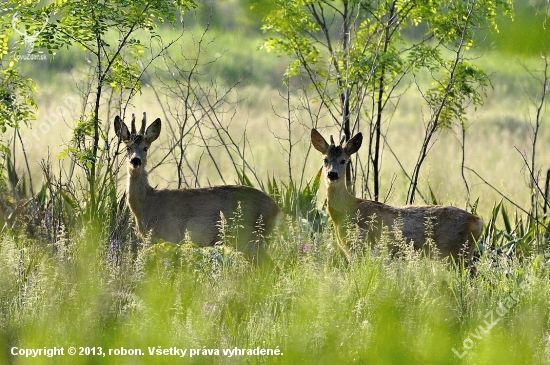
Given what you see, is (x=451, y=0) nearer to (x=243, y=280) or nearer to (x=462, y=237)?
(x=462, y=237)

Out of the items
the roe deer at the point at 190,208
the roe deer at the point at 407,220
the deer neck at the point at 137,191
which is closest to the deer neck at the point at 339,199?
the roe deer at the point at 407,220

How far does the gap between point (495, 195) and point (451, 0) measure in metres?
4.50

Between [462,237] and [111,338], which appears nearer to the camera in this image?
[111,338]

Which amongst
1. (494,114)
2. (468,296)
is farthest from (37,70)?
(468,296)

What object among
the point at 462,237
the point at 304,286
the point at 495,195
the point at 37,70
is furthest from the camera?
the point at 37,70

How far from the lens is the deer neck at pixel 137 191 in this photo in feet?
28.2

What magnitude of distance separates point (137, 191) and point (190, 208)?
0.58m

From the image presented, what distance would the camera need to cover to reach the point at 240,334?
5.36 meters

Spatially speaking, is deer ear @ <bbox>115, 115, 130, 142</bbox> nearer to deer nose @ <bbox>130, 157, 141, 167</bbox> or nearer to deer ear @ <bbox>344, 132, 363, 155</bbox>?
deer nose @ <bbox>130, 157, 141, 167</bbox>

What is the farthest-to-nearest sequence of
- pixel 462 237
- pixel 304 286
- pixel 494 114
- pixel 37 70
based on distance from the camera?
pixel 37 70 → pixel 494 114 → pixel 462 237 → pixel 304 286

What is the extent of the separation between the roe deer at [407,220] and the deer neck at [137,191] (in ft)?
6.16

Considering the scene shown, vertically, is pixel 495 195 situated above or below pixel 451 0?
below

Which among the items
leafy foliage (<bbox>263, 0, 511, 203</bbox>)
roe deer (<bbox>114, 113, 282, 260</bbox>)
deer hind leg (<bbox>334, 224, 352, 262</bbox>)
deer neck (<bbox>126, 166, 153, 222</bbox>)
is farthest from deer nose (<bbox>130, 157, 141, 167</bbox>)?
leafy foliage (<bbox>263, 0, 511, 203</bbox>)

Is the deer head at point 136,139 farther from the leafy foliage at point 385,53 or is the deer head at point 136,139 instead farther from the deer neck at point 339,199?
the leafy foliage at point 385,53
